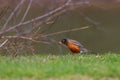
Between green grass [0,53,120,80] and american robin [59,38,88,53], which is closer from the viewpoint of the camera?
green grass [0,53,120,80]

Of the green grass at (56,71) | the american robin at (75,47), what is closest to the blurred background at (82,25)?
the american robin at (75,47)

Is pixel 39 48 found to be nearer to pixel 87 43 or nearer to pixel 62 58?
pixel 87 43

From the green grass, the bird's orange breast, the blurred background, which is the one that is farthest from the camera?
the blurred background

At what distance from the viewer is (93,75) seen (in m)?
8.10

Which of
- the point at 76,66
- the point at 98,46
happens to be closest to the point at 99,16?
the point at 98,46

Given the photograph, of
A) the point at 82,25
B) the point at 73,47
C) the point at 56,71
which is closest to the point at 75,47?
the point at 73,47

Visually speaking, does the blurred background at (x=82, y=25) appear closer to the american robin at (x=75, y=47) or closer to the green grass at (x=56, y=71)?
the american robin at (x=75, y=47)

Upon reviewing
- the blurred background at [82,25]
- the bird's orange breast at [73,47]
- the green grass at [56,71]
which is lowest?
the blurred background at [82,25]

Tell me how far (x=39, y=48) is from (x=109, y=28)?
631cm

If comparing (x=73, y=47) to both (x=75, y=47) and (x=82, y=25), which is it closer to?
(x=75, y=47)

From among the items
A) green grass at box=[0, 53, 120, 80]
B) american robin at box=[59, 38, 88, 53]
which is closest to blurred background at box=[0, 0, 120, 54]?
american robin at box=[59, 38, 88, 53]

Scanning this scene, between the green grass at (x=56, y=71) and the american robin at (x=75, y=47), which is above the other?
the green grass at (x=56, y=71)

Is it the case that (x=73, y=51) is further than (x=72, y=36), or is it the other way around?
(x=72, y=36)

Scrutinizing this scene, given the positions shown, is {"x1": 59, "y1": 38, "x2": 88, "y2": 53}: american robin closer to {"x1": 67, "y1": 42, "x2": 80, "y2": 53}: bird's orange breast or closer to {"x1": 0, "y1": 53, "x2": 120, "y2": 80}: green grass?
{"x1": 67, "y1": 42, "x2": 80, "y2": 53}: bird's orange breast
